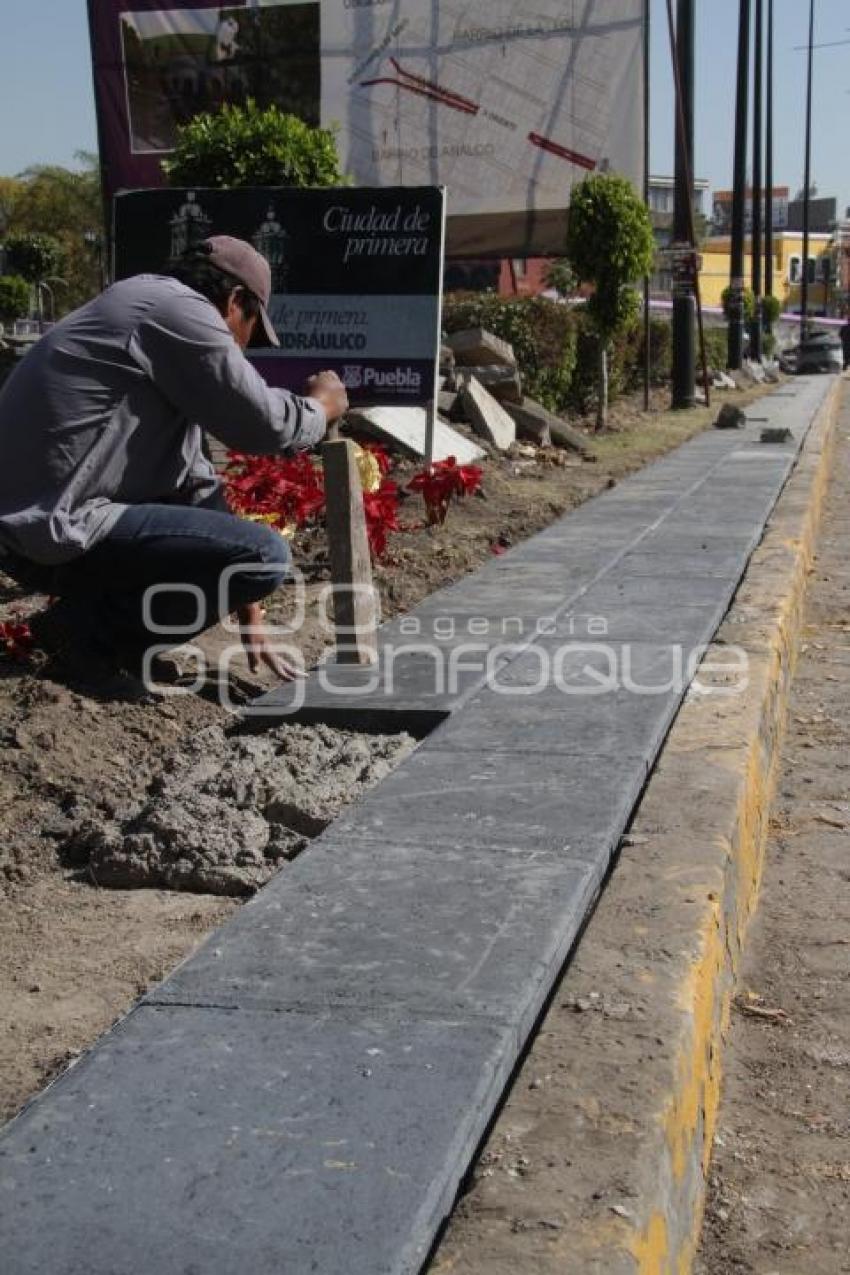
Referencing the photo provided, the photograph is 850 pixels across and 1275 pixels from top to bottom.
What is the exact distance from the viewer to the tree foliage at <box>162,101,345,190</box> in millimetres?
12195

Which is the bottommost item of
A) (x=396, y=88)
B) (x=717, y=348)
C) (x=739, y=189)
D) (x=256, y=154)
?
(x=717, y=348)

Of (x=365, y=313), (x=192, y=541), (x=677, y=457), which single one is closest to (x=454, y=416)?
(x=677, y=457)

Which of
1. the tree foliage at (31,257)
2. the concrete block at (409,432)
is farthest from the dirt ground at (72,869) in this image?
the tree foliage at (31,257)

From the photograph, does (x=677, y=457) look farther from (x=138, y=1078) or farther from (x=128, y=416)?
(x=138, y=1078)

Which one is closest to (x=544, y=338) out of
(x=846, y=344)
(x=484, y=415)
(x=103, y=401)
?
(x=484, y=415)

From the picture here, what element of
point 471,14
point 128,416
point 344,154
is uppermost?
point 471,14

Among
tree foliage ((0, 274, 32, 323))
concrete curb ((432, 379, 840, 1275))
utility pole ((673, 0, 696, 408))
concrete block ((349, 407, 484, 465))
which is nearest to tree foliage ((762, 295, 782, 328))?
tree foliage ((0, 274, 32, 323))

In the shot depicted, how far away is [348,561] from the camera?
533 centimetres

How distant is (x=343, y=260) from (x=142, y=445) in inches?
200

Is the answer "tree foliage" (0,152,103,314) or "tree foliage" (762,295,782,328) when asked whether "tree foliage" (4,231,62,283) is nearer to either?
"tree foliage" (0,152,103,314)

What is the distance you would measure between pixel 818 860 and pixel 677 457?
9.68m

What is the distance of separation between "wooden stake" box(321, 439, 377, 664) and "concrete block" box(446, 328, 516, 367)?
30.3 ft

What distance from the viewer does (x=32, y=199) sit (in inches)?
2539

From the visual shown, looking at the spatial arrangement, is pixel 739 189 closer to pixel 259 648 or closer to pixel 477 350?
pixel 477 350
